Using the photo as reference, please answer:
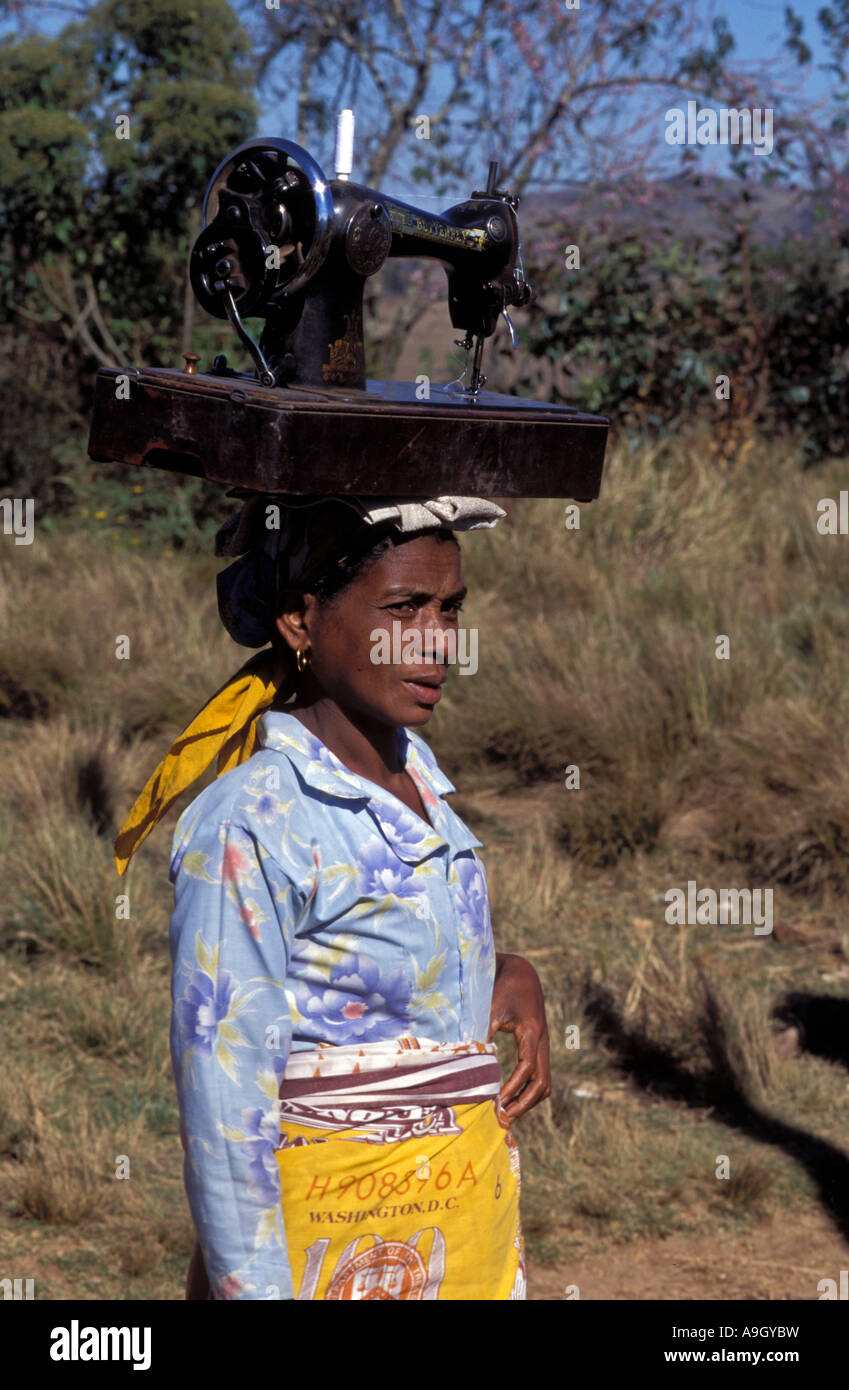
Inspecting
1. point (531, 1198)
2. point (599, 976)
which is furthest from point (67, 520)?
point (531, 1198)

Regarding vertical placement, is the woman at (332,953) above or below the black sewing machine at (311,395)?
below

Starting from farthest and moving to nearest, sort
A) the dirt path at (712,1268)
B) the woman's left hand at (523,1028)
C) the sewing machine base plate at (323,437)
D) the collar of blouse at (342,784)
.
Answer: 1. the dirt path at (712,1268)
2. the woman's left hand at (523,1028)
3. the collar of blouse at (342,784)
4. the sewing machine base plate at (323,437)

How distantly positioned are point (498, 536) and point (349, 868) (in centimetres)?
643

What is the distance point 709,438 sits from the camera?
32.8 ft

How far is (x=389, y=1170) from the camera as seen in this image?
69.2 inches

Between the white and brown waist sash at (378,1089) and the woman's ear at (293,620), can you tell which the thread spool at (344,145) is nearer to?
the woman's ear at (293,620)

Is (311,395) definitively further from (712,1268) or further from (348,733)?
(712,1268)

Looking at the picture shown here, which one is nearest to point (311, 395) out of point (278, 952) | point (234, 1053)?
point (278, 952)

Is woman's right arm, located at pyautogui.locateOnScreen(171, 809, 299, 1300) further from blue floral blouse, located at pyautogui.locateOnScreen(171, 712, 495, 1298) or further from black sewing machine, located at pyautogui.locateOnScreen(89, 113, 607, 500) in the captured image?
black sewing machine, located at pyautogui.locateOnScreen(89, 113, 607, 500)

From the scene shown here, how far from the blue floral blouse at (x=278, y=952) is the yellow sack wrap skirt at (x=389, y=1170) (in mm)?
42

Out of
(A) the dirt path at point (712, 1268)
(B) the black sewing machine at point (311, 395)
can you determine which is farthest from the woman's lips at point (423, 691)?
(A) the dirt path at point (712, 1268)

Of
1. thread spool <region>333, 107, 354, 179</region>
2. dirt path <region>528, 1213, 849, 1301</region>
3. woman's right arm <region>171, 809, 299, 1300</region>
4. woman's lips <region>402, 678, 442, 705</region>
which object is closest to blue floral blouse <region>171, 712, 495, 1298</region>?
woman's right arm <region>171, 809, 299, 1300</region>

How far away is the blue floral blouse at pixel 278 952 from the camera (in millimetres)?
1649

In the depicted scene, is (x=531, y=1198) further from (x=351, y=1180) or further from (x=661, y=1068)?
(x=351, y=1180)
